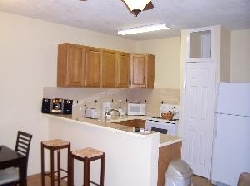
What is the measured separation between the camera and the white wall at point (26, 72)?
3.98 meters

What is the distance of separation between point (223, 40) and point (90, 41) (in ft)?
8.32

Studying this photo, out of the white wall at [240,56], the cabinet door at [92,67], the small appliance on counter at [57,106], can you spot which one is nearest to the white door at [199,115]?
the white wall at [240,56]

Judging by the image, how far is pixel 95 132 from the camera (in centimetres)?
372

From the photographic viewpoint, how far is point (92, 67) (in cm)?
484

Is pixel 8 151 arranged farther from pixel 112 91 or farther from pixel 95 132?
pixel 112 91

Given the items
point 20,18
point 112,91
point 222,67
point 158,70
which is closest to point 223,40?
point 222,67

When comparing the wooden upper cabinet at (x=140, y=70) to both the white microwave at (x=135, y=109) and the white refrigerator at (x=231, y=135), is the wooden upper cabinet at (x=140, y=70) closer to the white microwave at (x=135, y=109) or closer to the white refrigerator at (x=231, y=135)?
the white microwave at (x=135, y=109)

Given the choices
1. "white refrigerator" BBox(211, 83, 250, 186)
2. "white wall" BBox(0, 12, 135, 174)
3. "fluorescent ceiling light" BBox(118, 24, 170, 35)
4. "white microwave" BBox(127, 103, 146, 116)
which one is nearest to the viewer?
"white refrigerator" BBox(211, 83, 250, 186)

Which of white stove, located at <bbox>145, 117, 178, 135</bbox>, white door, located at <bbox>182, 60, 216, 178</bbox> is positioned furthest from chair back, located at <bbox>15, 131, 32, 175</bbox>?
white door, located at <bbox>182, 60, 216, 178</bbox>

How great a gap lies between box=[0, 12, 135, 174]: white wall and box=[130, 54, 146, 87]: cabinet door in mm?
1539

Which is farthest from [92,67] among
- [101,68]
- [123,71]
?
[123,71]

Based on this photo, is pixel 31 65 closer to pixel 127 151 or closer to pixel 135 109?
pixel 127 151

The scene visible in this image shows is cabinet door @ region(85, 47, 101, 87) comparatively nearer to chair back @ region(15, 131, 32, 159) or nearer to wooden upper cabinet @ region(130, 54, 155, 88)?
wooden upper cabinet @ region(130, 54, 155, 88)

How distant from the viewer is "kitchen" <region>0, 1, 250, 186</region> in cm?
400
